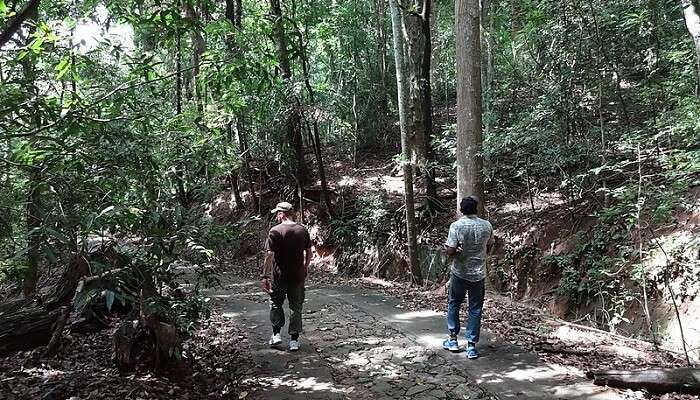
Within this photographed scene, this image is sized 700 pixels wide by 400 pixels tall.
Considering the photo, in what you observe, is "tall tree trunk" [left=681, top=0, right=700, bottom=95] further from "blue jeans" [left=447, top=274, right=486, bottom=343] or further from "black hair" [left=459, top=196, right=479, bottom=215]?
"blue jeans" [left=447, top=274, right=486, bottom=343]

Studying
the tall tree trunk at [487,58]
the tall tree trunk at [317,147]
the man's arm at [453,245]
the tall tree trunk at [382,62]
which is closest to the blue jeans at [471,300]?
the man's arm at [453,245]

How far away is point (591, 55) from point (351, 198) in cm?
931

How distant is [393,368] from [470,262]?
4.86 feet

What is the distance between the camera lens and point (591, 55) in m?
10.1

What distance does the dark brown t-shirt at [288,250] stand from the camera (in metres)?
6.29

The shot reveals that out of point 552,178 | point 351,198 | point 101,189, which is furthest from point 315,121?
point 101,189

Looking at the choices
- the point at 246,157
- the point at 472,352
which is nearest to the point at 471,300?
the point at 472,352

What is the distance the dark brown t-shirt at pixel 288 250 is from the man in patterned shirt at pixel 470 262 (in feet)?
6.05

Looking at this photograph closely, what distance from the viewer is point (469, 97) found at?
8.73m

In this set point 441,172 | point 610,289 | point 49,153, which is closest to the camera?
point 49,153

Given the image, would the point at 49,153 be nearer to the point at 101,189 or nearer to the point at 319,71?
the point at 101,189

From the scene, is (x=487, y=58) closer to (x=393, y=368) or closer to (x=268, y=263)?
(x=268, y=263)

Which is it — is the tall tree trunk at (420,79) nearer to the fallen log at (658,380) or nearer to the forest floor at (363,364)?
the forest floor at (363,364)

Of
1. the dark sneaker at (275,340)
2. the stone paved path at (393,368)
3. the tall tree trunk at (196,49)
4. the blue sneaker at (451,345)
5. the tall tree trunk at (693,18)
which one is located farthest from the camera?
the tall tree trunk at (693,18)
